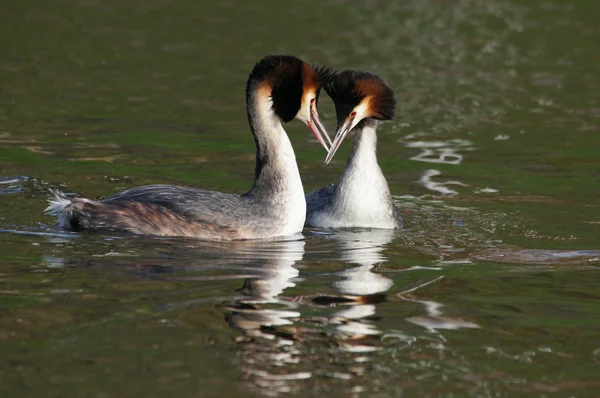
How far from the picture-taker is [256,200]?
11.2 m

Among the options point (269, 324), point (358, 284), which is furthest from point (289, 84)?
point (269, 324)

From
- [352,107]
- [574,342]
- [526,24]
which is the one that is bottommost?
[574,342]

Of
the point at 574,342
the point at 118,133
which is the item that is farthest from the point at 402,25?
the point at 574,342

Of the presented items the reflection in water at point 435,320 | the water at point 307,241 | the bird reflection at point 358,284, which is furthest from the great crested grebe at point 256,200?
the reflection in water at point 435,320

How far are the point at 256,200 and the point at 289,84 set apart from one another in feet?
3.66

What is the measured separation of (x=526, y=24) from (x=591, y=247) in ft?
59.3

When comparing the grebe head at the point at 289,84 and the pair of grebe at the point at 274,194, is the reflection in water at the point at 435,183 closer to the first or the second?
the pair of grebe at the point at 274,194

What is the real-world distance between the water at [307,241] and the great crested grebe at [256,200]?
21cm

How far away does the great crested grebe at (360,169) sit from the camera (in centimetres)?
1199

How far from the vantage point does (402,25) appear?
1117 inches

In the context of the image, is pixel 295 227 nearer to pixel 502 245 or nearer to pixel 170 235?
pixel 170 235

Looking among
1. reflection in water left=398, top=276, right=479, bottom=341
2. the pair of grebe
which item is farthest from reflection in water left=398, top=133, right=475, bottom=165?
reflection in water left=398, top=276, right=479, bottom=341

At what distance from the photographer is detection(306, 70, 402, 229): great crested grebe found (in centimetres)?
1199

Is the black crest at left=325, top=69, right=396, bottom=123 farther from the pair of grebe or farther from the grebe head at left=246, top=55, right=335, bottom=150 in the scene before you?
the grebe head at left=246, top=55, right=335, bottom=150
